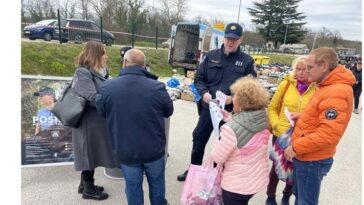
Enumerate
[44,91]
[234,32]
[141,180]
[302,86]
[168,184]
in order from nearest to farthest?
[141,180] → [302,86] → [234,32] → [44,91] → [168,184]

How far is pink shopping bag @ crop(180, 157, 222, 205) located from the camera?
7.87 feet

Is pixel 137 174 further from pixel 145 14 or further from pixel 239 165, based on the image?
pixel 145 14

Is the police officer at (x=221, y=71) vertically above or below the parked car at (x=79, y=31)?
below

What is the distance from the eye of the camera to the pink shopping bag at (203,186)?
240cm

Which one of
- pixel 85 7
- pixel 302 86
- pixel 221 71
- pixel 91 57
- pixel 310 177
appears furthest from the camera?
pixel 85 7

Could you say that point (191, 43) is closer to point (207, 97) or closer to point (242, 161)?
point (207, 97)

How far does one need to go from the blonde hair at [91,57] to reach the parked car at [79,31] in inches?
559

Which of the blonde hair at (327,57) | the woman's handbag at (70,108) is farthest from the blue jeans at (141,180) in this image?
the blonde hair at (327,57)

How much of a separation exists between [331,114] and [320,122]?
0.31ft

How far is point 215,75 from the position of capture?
3.33 m

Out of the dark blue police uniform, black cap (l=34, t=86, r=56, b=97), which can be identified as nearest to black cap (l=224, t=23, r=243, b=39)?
the dark blue police uniform

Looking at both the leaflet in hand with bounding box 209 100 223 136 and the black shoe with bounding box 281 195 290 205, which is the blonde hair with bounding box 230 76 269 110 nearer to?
the leaflet in hand with bounding box 209 100 223 136

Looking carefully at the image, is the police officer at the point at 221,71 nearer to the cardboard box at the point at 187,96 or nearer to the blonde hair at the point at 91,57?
the blonde hair at the point at 91,57

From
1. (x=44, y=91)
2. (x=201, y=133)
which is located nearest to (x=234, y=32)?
(x=201, y=133)
